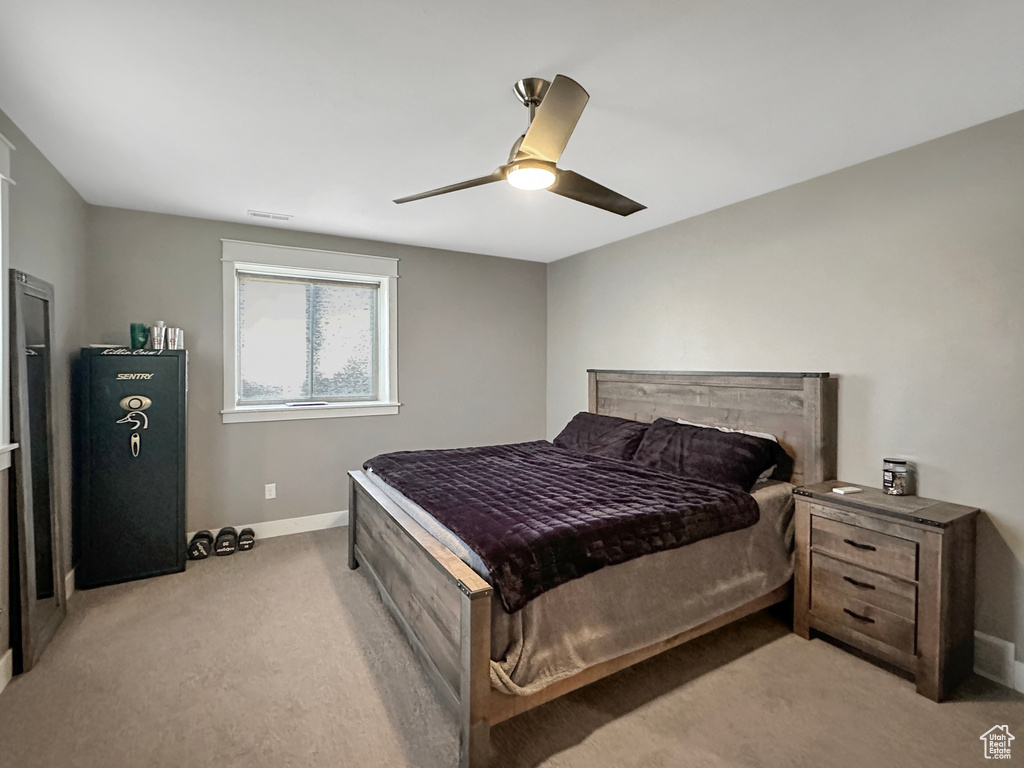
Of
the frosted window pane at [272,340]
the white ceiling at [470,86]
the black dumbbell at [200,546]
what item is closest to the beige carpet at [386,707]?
the black dumbbell at [200,546]

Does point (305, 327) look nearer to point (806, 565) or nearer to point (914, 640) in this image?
point (806, 565)

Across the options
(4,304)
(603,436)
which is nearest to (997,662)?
(603,436)

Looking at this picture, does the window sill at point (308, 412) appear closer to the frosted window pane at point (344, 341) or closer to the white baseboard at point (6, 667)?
the frosted window pane at point (344, 341)

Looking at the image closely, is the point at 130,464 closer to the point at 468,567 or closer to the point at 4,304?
the point at 4,304

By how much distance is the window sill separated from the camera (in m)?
3.78

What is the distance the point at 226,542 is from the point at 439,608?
2.41m

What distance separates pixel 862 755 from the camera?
176 centimetres

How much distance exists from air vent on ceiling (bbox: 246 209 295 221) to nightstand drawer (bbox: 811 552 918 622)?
3905 millimetres

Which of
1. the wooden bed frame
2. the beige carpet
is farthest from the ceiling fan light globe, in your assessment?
the beige carpet

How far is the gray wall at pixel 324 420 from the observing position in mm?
3484

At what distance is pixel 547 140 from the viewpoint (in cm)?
181

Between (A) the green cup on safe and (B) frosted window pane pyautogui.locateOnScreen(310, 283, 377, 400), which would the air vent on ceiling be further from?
(A) the green cup on safe

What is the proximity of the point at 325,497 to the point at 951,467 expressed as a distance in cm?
410

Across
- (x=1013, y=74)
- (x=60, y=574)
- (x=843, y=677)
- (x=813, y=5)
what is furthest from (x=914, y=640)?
(x=60, y=574)
